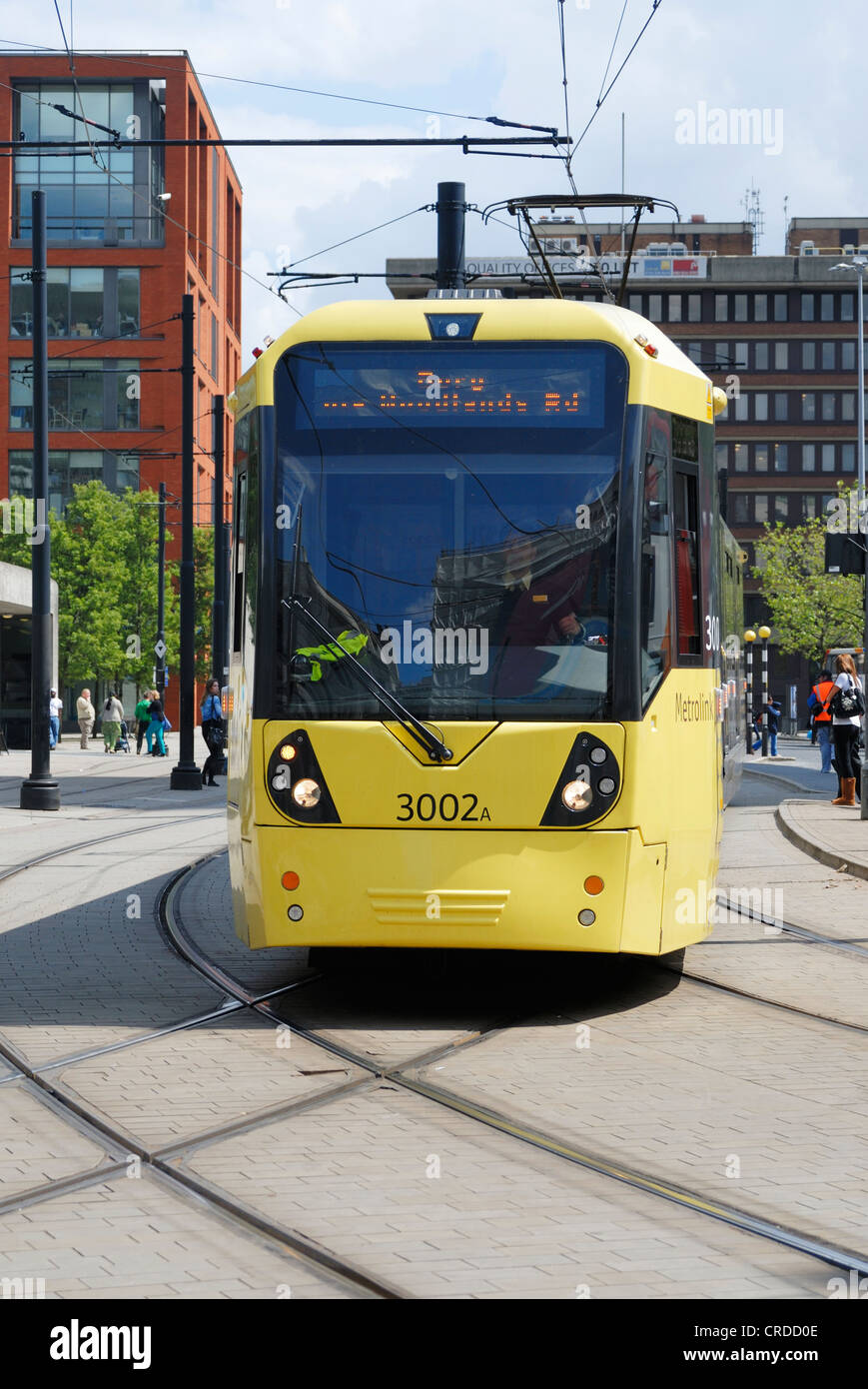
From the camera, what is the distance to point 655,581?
26.8ft

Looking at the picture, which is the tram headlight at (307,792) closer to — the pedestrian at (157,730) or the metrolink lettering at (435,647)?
the metrolink lettering at (435,647)

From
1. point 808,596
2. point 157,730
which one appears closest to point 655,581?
point 157,730

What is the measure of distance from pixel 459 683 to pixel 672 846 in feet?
4.20

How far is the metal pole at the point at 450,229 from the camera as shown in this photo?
60.3ft

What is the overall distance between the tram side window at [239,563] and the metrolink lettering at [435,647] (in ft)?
2.93

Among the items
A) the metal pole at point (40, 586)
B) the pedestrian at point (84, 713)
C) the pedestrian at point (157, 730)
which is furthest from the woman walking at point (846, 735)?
the pedestrian at point (84, 713)

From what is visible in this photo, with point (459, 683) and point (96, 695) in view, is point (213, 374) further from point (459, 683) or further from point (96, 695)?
point (459, 683)

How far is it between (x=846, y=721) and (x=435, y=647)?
566 inches

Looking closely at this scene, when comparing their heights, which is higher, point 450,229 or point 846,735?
point 450,229
